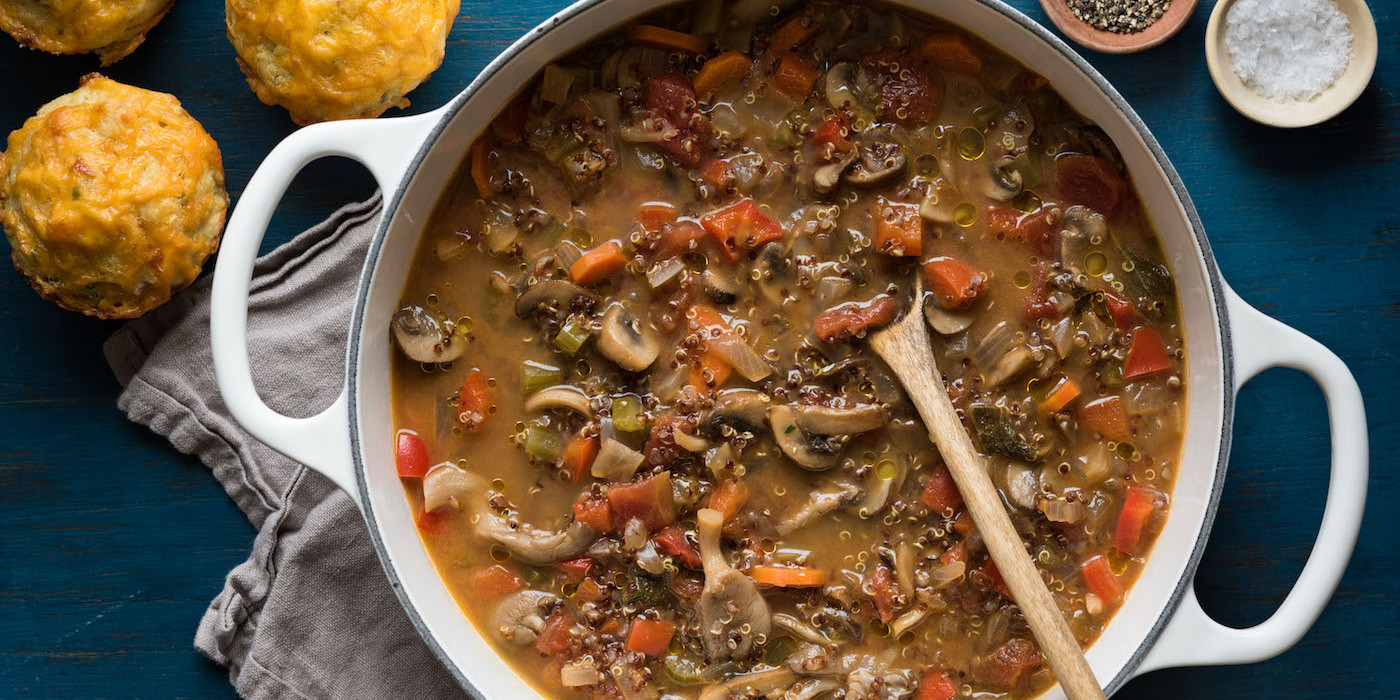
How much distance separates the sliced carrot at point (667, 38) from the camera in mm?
3230

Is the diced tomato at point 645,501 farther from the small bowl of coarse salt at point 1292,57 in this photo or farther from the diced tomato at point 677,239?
the small bowl of coarse salt at point 1292,57

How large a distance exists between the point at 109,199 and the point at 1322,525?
375 cm

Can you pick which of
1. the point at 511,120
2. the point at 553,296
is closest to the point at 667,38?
the point at 511,120

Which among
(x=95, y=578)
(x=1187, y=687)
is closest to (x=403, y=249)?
(x=95, y=578)

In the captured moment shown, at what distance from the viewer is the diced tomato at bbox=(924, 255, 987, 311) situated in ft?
10.4

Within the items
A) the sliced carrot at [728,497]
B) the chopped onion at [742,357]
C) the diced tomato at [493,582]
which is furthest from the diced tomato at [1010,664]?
the diced tomato at [493,582]

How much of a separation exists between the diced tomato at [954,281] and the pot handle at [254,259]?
1590 mm

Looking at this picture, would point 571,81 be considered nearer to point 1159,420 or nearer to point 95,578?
point 1159,420

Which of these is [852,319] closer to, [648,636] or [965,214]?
[965,214]

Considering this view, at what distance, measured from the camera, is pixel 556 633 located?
328cm

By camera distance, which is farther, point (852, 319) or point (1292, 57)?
point (1292, 57)

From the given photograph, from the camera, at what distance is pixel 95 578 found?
361 centimetres

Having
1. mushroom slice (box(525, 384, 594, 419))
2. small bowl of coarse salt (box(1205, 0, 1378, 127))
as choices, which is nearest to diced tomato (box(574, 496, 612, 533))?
mushroom slice (box(525, 384, 594, 419))

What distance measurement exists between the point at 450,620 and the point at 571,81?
5.83ft
